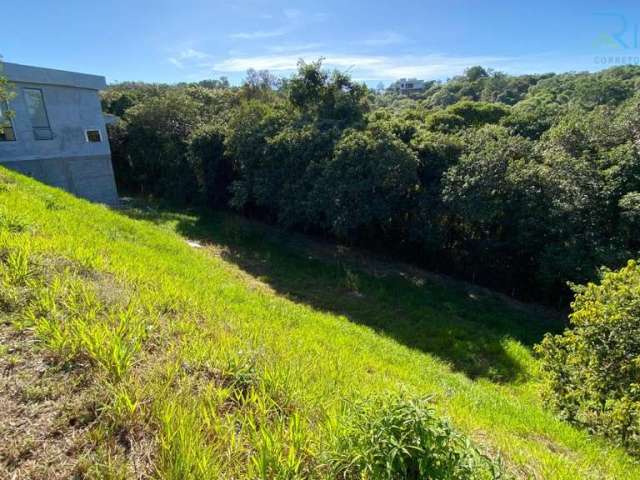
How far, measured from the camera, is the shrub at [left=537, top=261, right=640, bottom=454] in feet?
11.4

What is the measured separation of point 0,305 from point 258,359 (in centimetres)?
214

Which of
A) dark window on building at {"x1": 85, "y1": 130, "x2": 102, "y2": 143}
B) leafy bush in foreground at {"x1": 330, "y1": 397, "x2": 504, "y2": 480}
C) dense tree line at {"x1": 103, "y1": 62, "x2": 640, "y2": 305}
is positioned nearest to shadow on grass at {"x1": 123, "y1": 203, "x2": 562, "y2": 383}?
dense tree line at {"x1": 103, "y1": 62, "x2": 640, "y2": 305}

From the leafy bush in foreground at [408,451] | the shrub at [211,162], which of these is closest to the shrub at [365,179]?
the shrub at [211,162]

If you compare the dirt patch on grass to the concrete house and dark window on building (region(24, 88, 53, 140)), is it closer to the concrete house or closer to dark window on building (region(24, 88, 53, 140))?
the concrete house

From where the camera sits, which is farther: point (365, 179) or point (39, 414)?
point (365, 179)

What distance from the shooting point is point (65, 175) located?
13.8 metres

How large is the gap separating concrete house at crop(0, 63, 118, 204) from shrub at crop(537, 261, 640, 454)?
15.6 meters

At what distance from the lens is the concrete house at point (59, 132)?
A: 12.2 meters

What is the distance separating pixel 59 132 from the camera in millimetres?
13477

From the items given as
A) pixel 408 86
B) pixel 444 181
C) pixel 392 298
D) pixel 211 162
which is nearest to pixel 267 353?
pixel 392 298

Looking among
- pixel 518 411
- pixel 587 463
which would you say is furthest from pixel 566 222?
pixel 587 463

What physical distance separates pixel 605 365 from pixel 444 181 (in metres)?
5.93

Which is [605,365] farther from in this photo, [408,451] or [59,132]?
[59,132]

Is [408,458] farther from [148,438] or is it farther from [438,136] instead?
[438,136]
